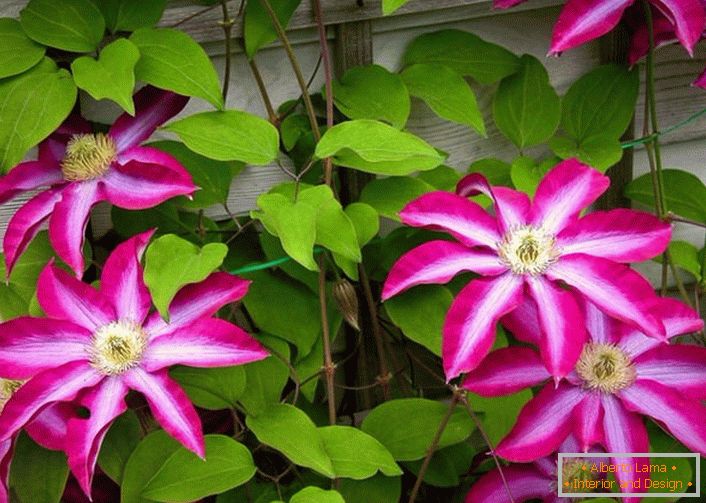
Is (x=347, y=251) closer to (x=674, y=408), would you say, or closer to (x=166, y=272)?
(x=166, y=272)

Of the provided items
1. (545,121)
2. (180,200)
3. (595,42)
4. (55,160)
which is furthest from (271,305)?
(595,42)

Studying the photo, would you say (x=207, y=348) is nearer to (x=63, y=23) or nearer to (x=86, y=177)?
(x=86, y=177)

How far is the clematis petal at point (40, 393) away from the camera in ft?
2.55

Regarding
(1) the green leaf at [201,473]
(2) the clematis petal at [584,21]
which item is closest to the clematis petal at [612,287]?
(2) the clematis petal at [584,21]

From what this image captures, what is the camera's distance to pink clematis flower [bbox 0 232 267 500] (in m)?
0.77

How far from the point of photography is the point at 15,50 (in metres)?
0.88

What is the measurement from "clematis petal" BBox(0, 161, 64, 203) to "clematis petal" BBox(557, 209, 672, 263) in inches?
19.3

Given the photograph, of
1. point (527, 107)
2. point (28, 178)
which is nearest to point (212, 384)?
point (28, 178)

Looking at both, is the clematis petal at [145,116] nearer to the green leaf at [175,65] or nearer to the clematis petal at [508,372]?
the green leaf at [175,65]

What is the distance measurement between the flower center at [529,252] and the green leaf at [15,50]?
1.55 ft

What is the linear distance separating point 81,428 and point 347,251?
273 mm

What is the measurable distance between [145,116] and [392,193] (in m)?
0.26

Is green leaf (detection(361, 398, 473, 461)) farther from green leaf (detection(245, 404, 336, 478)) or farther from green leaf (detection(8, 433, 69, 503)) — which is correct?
green leaf (detection(8, 433, 69, 503))

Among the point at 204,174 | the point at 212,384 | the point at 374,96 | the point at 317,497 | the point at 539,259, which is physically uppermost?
the point at 374,96
